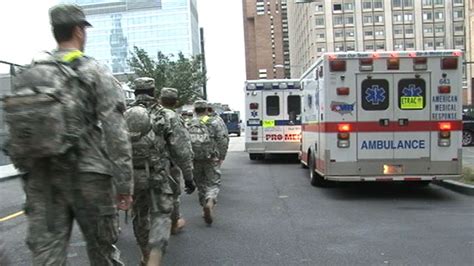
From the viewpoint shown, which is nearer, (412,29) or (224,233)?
(224,233)

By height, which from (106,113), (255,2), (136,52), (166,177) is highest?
(255,2)

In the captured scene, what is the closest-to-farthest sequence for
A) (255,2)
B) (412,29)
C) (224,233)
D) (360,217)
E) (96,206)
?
1. (96,206)
2. (224,233)
3. (360,217)
4. (412,29)
5. (255,2)

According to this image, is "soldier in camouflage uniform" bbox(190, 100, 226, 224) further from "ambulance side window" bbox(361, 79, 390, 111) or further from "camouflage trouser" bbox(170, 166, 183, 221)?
"ambulance side window" bbox(361, 79, 390, 111)

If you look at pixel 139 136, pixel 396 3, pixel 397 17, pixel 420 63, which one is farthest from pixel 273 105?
pixel 396 3

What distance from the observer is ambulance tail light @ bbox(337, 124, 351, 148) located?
10336mm

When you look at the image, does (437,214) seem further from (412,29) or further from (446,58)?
(412,29)

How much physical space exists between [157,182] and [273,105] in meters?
14.3

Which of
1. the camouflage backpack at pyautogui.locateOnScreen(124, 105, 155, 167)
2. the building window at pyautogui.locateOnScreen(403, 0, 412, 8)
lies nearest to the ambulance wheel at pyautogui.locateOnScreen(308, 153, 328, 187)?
the camouflage backpack at pyautogui.locateOnScreen(124, 105, 155, 167)

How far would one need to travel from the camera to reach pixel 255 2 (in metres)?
161

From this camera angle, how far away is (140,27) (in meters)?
77.4

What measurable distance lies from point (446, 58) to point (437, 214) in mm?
3102

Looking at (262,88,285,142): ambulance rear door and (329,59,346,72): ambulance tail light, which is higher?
(329,59,346,72): ambulance tail light

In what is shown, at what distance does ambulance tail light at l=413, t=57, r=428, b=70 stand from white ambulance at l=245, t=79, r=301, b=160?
8.82 metres

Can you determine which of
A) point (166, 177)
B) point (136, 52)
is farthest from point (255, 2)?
point (166, 177)
